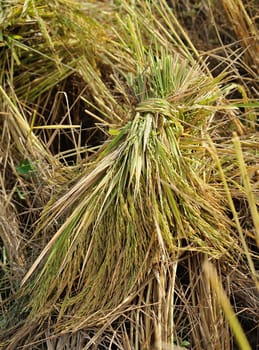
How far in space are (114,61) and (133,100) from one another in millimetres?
356

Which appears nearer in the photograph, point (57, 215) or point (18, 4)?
point (57, 215)

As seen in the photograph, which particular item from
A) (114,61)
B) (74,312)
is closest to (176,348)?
(74,312)

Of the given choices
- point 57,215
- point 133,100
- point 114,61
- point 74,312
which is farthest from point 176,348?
point 114,61

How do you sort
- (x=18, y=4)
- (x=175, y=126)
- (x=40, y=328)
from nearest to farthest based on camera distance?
(x=40, y=328) → (x=175, y=126) → (x=18, y=4)

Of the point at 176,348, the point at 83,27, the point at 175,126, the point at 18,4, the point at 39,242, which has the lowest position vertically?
the point at 176,348

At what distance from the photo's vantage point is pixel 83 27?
182 centimetres

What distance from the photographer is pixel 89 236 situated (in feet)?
4.43

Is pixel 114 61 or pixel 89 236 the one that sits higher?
pixel 114 61

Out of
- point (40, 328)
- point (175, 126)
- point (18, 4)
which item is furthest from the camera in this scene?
point (18, 4)

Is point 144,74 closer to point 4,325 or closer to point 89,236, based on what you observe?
point 89,236

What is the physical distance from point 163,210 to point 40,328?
1.09 feet

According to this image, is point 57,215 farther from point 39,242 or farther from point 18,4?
point 18,4

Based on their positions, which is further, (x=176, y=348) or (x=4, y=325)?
(x=4, y=325)

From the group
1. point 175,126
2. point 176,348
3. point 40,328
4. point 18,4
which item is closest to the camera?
point 176,348
